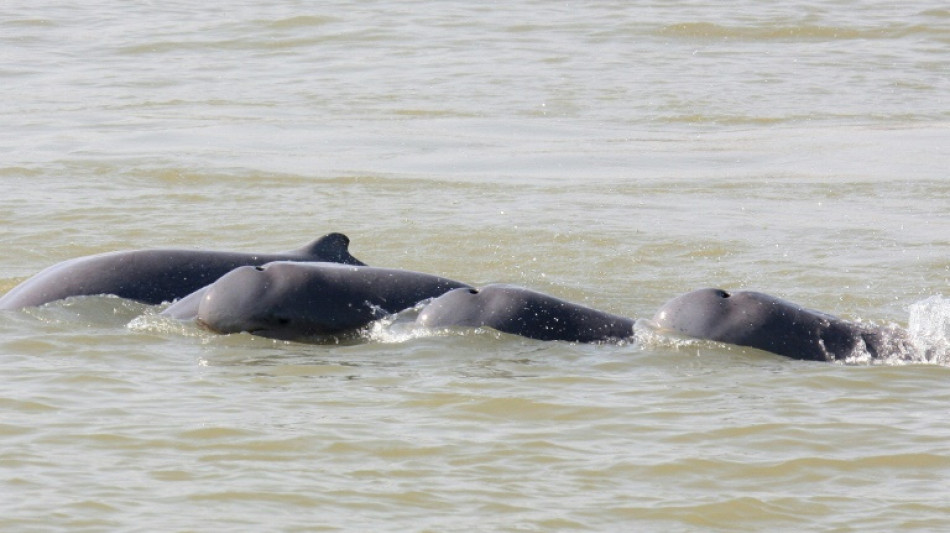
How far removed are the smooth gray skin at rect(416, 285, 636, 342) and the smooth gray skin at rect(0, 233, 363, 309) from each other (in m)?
0.94

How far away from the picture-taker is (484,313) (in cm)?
776

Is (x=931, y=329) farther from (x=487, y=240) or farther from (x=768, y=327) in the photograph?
(x=487, y=240)

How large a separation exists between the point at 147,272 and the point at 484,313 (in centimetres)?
183

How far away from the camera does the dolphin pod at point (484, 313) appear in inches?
302

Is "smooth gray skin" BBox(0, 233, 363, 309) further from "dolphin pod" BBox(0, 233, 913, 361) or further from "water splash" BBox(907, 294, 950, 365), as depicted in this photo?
"water splash" BBox(907, 294, 950, 365)

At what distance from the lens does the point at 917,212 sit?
1194 cm

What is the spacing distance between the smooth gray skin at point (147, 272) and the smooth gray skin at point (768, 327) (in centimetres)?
185

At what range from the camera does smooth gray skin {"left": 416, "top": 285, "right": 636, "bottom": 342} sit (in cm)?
777

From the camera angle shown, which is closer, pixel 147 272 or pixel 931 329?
pixel 931 329

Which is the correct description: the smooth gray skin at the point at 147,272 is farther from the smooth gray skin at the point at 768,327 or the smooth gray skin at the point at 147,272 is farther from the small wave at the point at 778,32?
the small wave at the point at 778,32

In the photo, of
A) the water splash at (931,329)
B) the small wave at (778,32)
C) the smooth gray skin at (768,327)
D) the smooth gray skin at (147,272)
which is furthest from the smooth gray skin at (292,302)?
the small wave at (778,32)

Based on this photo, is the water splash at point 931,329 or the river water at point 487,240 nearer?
the river water at point 487,240

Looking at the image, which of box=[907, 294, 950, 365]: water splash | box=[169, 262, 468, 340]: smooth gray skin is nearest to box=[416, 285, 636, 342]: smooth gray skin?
box=[169, 262, 468, 340]: smooth gray skin

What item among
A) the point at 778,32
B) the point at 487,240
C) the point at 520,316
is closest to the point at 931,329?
the point at 520,316
